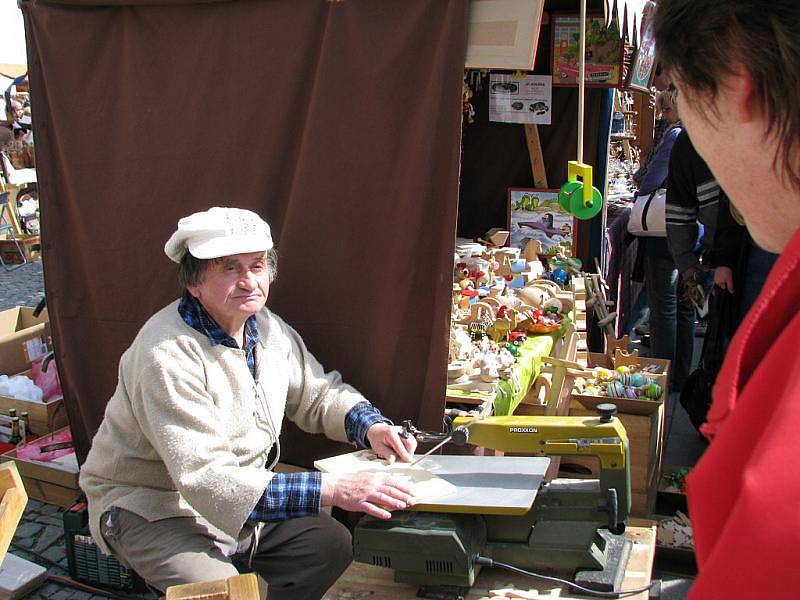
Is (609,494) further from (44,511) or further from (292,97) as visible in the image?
(44,511)

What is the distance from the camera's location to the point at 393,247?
2398 mm

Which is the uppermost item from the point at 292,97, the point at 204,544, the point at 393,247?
the point at 292,97

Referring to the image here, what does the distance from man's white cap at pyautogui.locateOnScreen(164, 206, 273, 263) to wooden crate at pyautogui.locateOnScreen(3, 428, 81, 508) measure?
163 cm

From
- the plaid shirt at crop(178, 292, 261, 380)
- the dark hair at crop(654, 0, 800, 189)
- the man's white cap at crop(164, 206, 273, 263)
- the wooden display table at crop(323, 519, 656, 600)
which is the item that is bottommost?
the wooden display table at crop(323, 519, 656, 600)

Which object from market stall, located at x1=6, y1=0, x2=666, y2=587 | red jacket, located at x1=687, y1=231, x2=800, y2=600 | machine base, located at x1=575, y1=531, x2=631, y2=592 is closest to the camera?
red jacket, located at x1=687, y1=231, x2=800, y2=600

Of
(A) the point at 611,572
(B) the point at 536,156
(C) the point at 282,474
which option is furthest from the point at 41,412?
(B) the point at 536,156

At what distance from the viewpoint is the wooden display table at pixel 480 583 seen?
5.77 ft

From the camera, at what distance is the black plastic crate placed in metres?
2.81

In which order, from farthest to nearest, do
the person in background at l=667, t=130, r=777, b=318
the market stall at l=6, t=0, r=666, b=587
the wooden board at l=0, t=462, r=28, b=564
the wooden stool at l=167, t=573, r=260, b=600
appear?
the person in background at l=667, t=130, r=777, b=318
the market stall at l=6, t=0, r=666, b=587
the wooden board at l=0, t=462, r=28, b=564
the wooden stool at l=167, t=573, r=260, b=600

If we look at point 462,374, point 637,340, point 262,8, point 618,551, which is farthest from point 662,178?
point 618,551

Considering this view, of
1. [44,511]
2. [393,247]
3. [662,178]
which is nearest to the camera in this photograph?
[393,247]

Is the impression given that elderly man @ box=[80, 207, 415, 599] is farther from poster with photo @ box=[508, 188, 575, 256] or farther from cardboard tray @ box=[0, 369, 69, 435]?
poster with photo @ box=[508, 188, 575, 256]

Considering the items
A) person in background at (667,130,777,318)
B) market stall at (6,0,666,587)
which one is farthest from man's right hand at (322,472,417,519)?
person in background at (667,130,777,318)

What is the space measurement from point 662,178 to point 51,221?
135 inches
